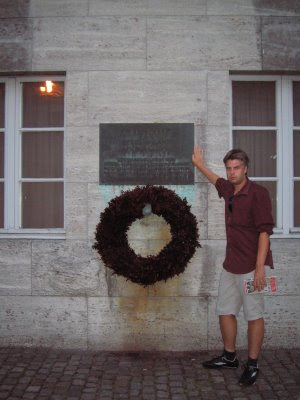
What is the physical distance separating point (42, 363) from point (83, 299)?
81 cm

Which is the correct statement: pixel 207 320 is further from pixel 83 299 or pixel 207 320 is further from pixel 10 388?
pixel 10 388

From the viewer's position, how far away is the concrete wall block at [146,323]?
5191 mm

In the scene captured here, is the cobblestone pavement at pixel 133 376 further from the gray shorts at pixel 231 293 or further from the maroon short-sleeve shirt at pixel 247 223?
the maroon short-sleeve shirt at pixel 247 223

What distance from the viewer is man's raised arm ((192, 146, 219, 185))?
4746mm

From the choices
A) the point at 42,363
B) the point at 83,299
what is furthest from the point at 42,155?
the point at 42,363

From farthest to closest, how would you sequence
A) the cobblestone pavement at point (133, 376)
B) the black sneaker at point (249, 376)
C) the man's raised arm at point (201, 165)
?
the man's raised arm at point (201, 165), the black sneaker at point (249, 376), the cobblestone pavement at point (133, 376)

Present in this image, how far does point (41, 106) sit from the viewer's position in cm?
→ 552

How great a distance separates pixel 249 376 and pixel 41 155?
332 centimetres

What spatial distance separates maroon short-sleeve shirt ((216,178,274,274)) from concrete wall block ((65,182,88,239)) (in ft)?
5.71

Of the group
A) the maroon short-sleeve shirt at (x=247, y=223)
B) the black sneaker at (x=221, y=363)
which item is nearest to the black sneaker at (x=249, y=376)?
the black sneaker at (x=221, y=363)

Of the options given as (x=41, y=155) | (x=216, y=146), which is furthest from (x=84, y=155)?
(x=216, y=146)

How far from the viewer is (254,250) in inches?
165

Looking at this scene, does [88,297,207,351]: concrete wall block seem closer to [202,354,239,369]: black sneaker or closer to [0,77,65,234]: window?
[202,354,239,369]: black sneaker

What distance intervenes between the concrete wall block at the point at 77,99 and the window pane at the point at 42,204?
78cm
